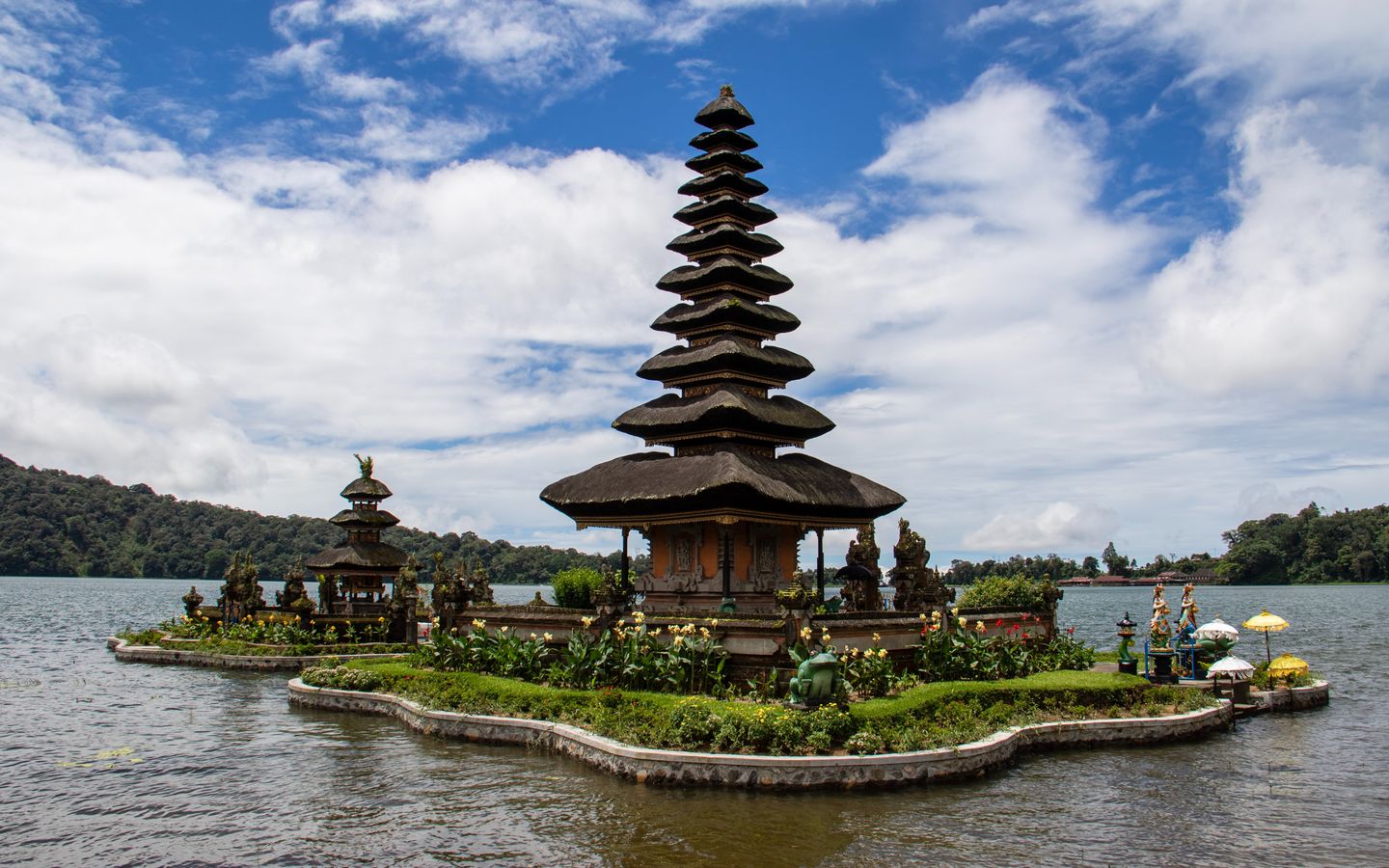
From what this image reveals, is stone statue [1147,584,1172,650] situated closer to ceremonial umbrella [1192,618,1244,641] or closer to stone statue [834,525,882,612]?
ceremonial umbrella [1192,618,1244,641]

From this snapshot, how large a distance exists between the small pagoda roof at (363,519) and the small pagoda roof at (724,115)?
75.1ft

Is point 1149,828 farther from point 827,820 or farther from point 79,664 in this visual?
point 79,664

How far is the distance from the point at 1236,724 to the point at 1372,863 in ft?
38.0

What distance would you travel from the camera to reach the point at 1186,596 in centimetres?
2873

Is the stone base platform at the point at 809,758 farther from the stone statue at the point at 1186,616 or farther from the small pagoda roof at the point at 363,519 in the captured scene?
the small pagoda roof at the point at 363,519

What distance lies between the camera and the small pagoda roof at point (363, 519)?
45156 mm

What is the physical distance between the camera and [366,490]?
45031 millimetres

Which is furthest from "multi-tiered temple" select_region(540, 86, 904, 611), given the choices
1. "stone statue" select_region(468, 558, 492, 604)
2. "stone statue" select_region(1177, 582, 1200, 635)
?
"stone statue" select_region(1177, 582, 1200, 635)

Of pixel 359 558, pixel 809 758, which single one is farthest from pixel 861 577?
pixel 359 558

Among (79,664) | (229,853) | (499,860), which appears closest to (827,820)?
(499,860)

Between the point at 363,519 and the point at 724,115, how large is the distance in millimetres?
24375

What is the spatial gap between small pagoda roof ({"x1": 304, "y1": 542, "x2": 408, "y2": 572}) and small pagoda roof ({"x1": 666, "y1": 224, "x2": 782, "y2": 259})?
1959 centimetres

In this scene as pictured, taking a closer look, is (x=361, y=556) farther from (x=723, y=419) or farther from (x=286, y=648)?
(x=723, y=419)

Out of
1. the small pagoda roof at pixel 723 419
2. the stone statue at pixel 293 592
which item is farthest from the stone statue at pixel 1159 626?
the stone statue at pixel 293 592
